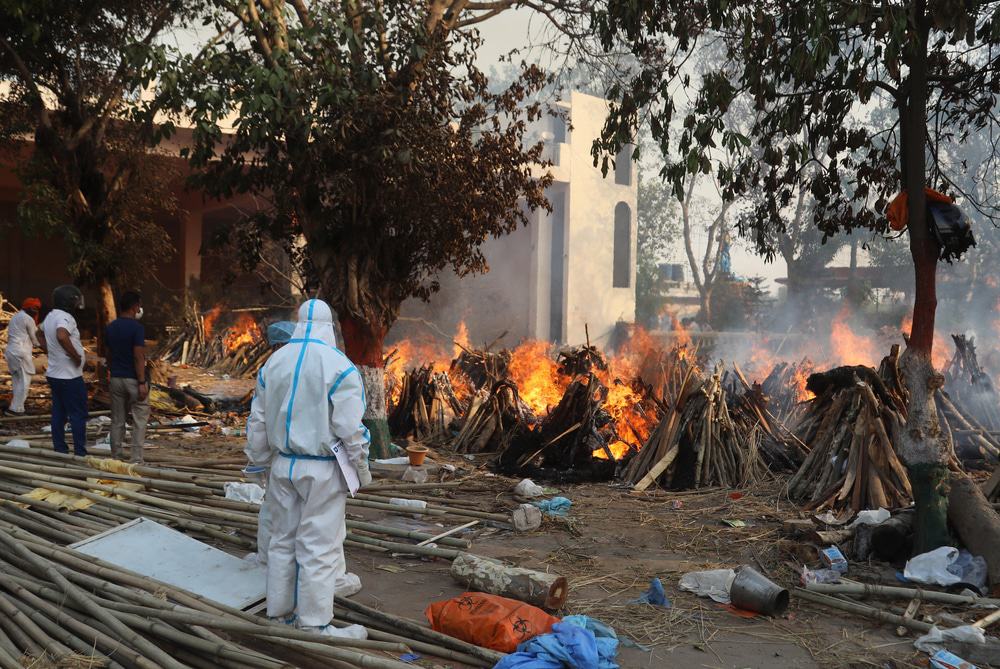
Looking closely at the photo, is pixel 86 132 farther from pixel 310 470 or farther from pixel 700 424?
pixel 310 470

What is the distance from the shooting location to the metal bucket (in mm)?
4801

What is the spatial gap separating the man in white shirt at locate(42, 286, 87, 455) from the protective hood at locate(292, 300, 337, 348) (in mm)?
4406

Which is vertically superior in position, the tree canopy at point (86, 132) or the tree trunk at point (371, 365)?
the tree canopy at point (86, 132)

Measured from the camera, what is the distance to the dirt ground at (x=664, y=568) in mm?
Result: 4406

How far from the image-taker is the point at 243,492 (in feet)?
21.2

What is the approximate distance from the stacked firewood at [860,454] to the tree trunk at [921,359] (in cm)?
126

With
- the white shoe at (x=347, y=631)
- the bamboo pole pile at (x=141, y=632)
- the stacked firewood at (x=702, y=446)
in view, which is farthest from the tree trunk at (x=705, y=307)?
the bamboo pole pile at (x=141, y=632)

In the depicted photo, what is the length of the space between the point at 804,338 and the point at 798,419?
48.7ft

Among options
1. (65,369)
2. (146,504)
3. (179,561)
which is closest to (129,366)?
(65,369)

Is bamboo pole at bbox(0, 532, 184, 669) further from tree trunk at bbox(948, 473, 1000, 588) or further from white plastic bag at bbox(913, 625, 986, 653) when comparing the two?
tree trunk at bbox(948, 473, 1000, 588)

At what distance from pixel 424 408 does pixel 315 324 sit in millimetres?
6720

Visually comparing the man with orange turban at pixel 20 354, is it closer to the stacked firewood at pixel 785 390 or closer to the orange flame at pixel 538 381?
the orange flame at pixel 538 381

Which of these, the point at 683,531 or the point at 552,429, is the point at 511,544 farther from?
the point at 552,429

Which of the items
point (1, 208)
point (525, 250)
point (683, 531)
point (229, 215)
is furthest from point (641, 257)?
point (683, 531)
